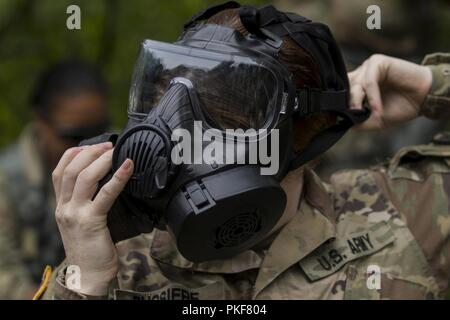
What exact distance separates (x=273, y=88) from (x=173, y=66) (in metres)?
0.29

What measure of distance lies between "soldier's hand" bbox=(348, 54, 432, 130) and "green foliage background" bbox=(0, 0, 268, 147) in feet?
11.0

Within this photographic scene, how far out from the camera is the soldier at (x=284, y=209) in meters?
2.60

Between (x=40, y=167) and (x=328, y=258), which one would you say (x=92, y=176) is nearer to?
(x=328, y=258)

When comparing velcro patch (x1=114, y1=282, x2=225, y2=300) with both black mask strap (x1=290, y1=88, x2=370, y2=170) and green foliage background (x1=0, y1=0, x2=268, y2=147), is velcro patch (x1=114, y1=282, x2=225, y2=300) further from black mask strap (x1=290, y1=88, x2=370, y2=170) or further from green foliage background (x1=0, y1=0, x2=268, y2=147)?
green foliage background (x1=0, y1=0, x2=268, y2=147)

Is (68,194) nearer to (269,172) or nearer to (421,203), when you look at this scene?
(269,172)

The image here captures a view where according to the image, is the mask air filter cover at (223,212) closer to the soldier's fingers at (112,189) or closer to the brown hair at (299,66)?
the soldier's fingers at (112,189)

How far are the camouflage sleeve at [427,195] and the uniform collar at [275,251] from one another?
0.25 m

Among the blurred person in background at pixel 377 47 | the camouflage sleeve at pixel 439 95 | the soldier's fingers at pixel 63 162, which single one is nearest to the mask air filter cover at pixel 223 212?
the soldier's fingers at pixel 63 162

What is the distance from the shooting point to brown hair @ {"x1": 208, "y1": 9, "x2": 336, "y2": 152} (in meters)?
2.73

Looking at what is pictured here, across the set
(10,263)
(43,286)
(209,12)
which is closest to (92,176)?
(43,286)

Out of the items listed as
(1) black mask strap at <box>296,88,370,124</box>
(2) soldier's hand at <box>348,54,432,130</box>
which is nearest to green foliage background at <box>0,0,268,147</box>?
(2) soldier's hand at <box>348,54,432,130</box>

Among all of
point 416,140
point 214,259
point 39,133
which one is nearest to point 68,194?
point 214,259

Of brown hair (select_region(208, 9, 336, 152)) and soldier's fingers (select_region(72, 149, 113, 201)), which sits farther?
brown hair (select_region(208, 9, 336, 152))
